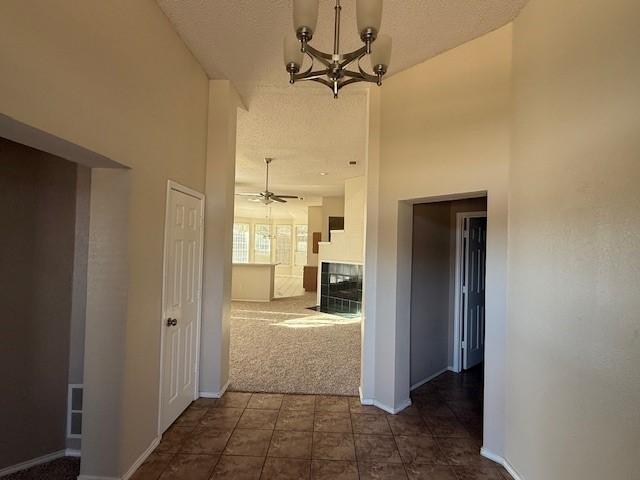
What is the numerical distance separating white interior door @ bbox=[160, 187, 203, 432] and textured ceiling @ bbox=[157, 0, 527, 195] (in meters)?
1.26

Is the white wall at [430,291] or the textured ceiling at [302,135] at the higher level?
the textured ceiling at [302,135]

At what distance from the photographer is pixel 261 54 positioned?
2.73 meters

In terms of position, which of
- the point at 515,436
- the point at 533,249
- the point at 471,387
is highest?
the point at 533,249

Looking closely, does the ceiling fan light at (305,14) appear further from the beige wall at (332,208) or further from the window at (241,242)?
the window at (241,242)

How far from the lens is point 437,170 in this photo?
106 inches

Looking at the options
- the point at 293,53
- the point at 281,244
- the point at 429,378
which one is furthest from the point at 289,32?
the point at 281,244

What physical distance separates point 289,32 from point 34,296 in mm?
2698

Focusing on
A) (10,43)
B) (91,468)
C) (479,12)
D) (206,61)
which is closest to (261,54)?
(206,61)

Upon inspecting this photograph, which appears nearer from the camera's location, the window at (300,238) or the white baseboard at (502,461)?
the white baseboard at (502,461)

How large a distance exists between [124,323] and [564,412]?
101 inches

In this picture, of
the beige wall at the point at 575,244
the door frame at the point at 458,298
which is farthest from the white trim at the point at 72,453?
the door frame at the point at 458,298

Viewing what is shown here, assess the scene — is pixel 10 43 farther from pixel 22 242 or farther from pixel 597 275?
pixel 597 275

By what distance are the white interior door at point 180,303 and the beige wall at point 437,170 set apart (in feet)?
5.42

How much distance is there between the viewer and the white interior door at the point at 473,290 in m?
3.95
